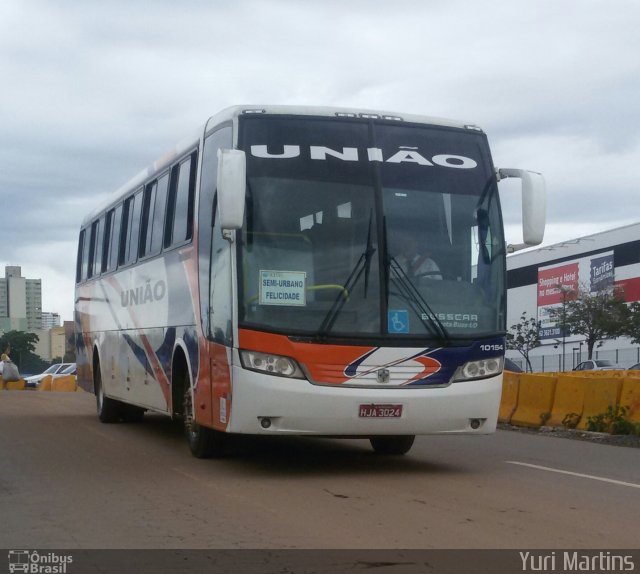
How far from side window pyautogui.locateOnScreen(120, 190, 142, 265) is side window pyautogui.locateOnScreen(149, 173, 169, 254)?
104 cm

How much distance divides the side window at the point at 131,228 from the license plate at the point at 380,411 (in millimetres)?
5845

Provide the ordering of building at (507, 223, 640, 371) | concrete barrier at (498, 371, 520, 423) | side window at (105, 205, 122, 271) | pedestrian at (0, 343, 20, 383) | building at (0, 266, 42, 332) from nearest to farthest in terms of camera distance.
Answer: side window at (105, 205, 122, 271), concrete barrier at (498, 371, 520, 423), pedestrian at (0, 343, 20, 383), building at (507, 223, 640, 371), building at (0, 266, 42, 332)

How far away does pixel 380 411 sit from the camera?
978cm

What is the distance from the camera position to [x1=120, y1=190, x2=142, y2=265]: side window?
1473 cm

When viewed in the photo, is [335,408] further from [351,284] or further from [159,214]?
[159,214]

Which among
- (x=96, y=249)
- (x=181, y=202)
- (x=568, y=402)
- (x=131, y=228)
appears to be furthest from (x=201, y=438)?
(x=568, y=402)

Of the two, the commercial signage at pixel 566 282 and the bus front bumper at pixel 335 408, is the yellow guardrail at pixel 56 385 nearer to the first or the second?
the bus front bumper at pixel 335 408

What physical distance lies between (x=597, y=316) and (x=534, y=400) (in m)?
43.5

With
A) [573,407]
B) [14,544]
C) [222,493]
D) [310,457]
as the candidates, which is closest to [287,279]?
[222,493]

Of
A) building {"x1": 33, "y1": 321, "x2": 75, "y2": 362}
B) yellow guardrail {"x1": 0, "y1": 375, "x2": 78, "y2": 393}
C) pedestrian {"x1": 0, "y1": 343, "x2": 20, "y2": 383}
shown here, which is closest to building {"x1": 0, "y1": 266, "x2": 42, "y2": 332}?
building {"x1": 33, "y1": 321, "x2": 75, "y2": 362}

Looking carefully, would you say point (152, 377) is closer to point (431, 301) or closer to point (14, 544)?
point (431, 301)

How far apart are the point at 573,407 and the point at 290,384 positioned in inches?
330

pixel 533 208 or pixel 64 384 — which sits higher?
pixel 533 208

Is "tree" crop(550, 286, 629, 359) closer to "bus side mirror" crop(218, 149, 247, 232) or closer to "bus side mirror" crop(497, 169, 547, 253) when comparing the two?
"bus side mirror" crop(497, 169, 547, 253)
